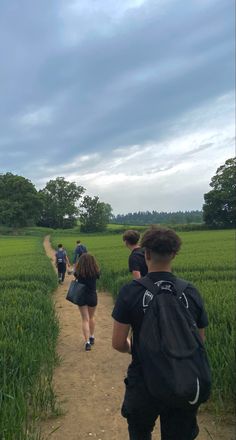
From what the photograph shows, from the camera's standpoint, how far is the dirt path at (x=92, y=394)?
427cm

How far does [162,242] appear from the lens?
2.73 meters

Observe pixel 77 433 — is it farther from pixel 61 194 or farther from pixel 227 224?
pixel 61 194

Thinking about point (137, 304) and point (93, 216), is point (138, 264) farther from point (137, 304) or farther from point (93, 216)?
point (93, 216)

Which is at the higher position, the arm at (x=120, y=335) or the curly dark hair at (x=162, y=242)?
the curly dark hair at (x=162, y=242)

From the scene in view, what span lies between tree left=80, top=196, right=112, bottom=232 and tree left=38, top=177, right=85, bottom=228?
3.92m

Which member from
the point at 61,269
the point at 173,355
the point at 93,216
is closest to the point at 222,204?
the point at 93,216

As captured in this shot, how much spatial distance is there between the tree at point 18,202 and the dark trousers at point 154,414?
8275cm

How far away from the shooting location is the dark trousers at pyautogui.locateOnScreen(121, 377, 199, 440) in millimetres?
2611

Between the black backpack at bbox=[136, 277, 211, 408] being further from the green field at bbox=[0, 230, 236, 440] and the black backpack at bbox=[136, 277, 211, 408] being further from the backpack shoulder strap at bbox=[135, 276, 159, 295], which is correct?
the green field at bbox=[0, 230, 236, 440]

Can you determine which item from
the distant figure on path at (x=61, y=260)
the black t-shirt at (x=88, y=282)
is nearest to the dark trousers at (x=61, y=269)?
the distant figure on path at (x=61, y=260)

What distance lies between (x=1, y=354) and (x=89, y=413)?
1322 millimetres

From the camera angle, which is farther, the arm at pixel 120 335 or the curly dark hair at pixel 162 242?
the arm at pixel 120 335

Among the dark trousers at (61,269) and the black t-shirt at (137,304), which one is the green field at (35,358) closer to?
the black t-shirt at (137,304)

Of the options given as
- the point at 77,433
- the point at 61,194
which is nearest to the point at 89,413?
the point at 77,433
